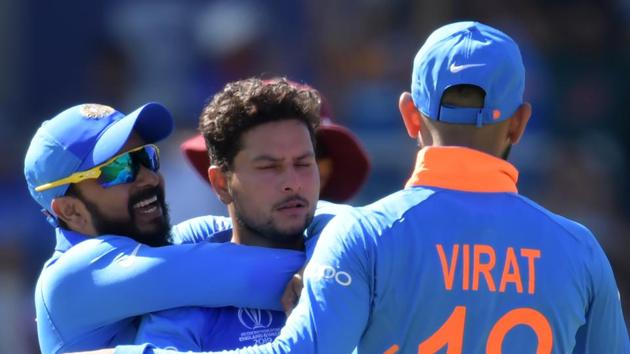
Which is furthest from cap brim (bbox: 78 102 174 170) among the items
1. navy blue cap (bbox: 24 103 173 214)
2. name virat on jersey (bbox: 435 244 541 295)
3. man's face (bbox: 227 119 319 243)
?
name virat on jersey (bbox: 435 244 541 295)

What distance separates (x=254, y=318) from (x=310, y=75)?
5.67m

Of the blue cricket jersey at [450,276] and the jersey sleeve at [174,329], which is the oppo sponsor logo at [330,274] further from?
the jersey sleeve at [174,329]

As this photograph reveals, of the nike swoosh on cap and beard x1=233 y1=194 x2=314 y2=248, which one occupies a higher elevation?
the nike swoosh on cap

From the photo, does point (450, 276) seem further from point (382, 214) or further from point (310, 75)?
point (310, 75)

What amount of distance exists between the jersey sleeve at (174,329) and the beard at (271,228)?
26cm

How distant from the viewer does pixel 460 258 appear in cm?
276

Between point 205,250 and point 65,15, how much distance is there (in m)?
6.81

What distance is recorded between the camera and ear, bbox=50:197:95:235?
3.36 meters


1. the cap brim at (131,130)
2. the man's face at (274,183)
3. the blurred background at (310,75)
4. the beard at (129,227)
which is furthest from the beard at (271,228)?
the blurred background at (310,75)

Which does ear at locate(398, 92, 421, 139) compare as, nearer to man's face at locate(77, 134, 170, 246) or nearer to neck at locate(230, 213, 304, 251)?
neck at locate(230, 213, 304, 251)

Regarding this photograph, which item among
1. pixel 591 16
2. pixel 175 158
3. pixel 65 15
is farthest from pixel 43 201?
pixel 65 15

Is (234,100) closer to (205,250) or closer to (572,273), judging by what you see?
(205,250)

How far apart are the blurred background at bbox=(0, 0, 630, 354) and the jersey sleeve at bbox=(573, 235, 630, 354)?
4.87 meters

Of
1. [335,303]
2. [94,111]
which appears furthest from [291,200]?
[94,111]
